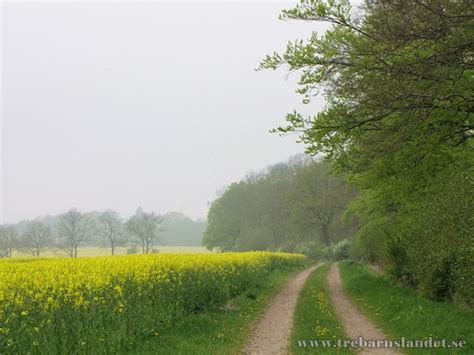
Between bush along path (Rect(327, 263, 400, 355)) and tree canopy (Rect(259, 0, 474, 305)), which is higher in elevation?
tree canopy (Rect(259, 0, 474, 305))

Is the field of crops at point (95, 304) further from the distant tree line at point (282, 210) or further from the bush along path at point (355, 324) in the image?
the distant tree line at point (282, 210)

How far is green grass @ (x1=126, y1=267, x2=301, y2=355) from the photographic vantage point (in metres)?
9.30

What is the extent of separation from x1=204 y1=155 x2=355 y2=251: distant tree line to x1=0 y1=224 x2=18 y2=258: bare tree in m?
35.2

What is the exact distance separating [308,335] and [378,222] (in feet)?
45.5

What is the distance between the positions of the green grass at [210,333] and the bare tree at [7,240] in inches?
2737

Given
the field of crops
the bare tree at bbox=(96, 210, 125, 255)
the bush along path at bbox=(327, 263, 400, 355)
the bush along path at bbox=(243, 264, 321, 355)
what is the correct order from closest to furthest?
1. the field of crops
2. the bush along path at bbox=(243, 264, 321, 355)
3. the bush along path at bbox=(327, 263, 400, 355)
4. the bare tree at bbox=(96, 210, 125, 255)

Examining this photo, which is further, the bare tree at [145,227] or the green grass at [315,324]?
the bare tree at [145,227]

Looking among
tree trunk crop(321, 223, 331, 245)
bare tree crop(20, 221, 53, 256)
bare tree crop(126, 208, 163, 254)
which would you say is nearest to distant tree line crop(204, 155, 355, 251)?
tree trunk crop(321, 223, 331, 245)

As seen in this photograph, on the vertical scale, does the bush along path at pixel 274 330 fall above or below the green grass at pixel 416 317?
below

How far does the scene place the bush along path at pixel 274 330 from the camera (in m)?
10.1

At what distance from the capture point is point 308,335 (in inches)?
436

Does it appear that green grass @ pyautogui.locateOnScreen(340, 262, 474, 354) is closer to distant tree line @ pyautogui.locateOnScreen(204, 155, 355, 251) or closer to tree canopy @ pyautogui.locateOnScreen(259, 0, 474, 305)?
tree canopy @ pyautogui.locateOnScreen(259, 0, 474, 305)

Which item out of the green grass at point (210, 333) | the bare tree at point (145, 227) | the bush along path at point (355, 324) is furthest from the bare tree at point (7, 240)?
the bush along path at point (355, 324)

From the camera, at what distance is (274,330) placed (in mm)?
12188
